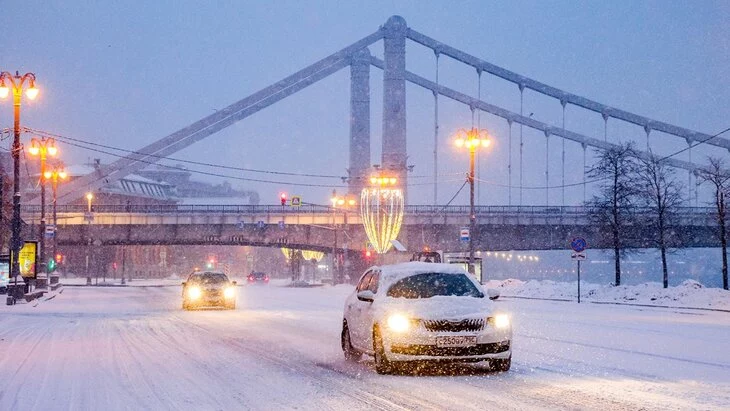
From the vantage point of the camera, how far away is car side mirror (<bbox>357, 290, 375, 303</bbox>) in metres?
13.1

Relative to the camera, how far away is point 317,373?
482 inches

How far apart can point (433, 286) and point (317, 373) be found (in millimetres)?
2390

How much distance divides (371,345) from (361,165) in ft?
297

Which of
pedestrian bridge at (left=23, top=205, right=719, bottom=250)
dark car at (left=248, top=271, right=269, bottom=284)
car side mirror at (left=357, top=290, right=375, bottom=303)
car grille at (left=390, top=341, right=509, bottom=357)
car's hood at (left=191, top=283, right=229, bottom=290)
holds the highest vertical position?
pedestrian bridge at (left=23, top=205, right=719, bottom=250)

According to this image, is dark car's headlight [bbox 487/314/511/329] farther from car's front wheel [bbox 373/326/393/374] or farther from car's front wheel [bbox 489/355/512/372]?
car's front wheel [bbox 373/326/393/374]

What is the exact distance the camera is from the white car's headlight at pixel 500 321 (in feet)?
40.1

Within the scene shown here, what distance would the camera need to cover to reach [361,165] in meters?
103

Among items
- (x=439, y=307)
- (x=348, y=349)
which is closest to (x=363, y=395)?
(x=439, y=307)

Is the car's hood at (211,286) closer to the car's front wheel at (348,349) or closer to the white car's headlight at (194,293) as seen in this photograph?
the white car's headlight at (194,293)

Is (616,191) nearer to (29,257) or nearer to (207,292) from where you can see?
(207,292)

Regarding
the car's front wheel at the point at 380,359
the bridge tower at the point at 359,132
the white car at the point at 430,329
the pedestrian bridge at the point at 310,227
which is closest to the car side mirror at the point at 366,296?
the white car at the point at 430,329

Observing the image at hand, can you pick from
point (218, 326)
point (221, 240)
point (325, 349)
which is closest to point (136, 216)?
point (221, 240)

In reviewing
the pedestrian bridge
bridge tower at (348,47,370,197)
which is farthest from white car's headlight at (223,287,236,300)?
bridge tower at (348,47,370,197)

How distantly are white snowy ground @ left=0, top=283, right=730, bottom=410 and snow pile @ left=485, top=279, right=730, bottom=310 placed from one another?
16.1 m
